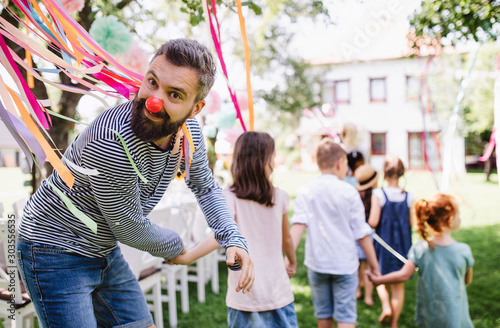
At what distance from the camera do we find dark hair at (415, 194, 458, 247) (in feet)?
7.32

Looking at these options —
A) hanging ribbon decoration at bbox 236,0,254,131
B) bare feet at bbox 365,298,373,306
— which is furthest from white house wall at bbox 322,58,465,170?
hanging ribbon decoration at bbox 236,0,254,131

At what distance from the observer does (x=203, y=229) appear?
3852 mm

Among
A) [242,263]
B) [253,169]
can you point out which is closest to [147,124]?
[242,263]

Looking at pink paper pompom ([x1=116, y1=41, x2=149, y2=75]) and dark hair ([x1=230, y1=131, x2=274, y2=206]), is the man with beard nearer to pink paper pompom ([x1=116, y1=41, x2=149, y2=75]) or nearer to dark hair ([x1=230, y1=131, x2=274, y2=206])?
dark hair ([x1=230, y1=131, x2=274, y2=206])

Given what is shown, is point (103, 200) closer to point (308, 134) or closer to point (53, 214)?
point (53, 214)

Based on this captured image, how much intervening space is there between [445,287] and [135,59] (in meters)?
2.25

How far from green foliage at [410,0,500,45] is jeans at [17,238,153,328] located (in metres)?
2.54

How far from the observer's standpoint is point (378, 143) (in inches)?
764

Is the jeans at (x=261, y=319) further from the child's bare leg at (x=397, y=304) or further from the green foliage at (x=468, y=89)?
the green foliage at (x=468, y=89)

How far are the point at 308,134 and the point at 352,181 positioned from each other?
17.9 metres

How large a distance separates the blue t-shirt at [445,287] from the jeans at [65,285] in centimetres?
160

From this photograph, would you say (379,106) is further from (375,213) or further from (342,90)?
(375,213)

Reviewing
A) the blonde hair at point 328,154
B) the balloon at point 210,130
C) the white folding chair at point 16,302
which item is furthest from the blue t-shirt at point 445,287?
the balloon at point 210,130

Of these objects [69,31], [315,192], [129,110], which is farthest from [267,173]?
[69,31]
